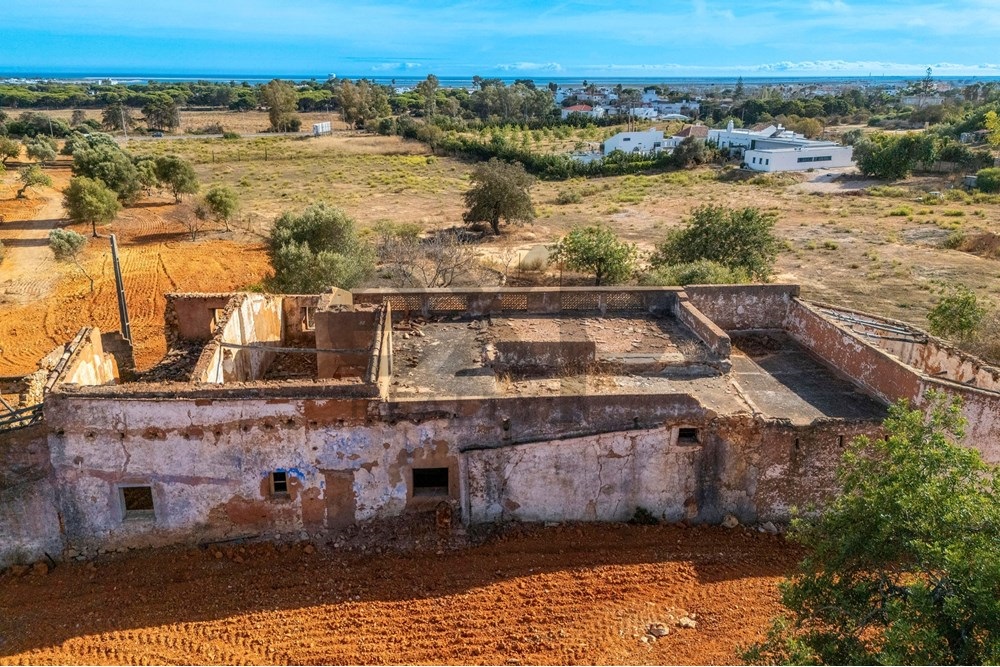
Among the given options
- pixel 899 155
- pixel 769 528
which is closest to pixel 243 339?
pixel 769 528

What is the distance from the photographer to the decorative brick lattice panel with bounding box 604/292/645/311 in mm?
17266

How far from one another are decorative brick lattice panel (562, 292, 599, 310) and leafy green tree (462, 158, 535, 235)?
2863 cm

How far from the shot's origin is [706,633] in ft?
35.2

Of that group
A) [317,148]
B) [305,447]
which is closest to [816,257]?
[305,447]

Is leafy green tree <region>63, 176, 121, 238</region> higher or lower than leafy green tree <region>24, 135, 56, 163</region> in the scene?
lower

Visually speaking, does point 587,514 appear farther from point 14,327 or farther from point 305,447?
point 14,327

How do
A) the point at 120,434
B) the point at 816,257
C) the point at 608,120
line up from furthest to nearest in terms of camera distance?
the point at 608,120, the point at 816,257, the point at 120,434

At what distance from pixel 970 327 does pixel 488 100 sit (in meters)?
120

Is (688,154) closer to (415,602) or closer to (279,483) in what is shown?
(279,483)

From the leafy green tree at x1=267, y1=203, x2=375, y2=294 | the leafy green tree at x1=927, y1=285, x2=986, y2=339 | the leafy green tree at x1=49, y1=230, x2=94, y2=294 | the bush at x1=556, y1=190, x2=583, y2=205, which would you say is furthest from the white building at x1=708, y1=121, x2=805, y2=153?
the leafy green tree at x1=49, y1=230, x2=94, y2=294

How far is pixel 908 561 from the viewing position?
7.73 m

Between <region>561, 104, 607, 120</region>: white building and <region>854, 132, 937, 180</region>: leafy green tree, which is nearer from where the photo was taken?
<region>854, 132, 937, 180</region>: leafy green tree

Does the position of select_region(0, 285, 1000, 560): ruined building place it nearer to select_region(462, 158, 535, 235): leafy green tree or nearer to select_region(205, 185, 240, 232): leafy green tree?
select_region(205, 185, 240, 232): leafy green tree

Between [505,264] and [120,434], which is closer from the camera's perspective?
→ [120,434]
